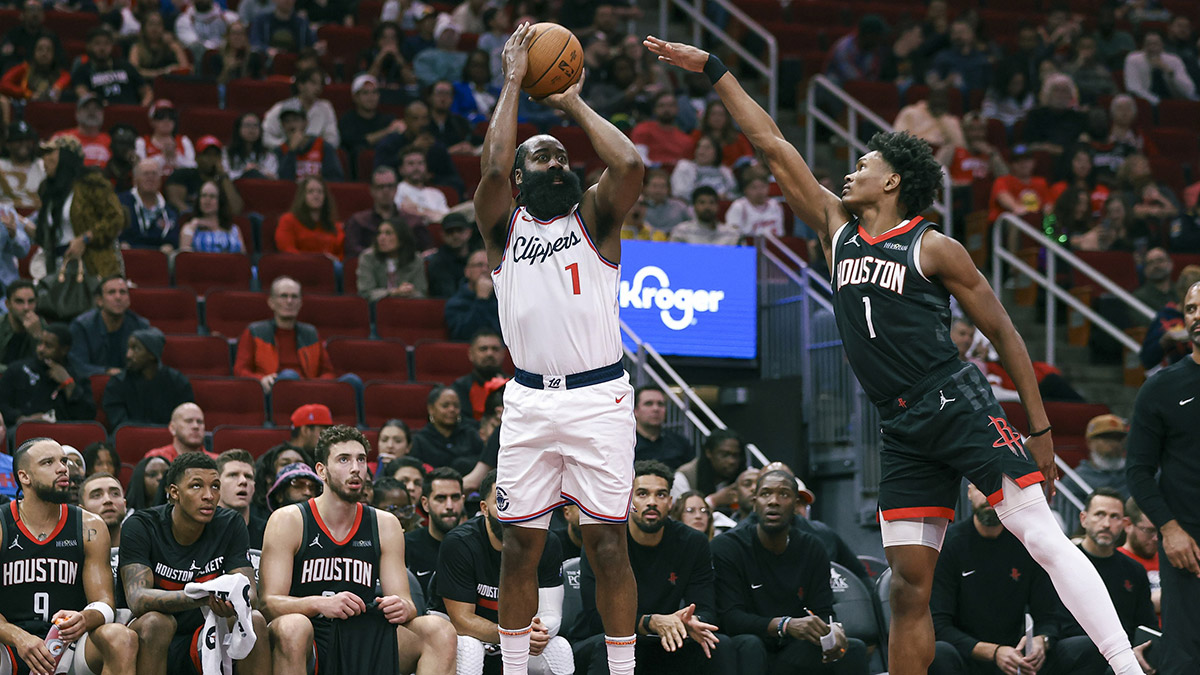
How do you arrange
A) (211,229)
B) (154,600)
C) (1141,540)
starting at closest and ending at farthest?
(154,600), (1141,540), (211,229)

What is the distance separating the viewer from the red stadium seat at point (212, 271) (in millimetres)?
11703

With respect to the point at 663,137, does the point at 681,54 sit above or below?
below

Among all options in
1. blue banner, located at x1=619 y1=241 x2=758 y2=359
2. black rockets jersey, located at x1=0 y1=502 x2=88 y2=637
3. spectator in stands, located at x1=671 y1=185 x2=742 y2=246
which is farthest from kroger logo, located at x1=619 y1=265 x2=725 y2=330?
black rockets jersey, located at x1=0 y1=502 x2=88 y2=637

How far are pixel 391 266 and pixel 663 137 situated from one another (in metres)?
3.99

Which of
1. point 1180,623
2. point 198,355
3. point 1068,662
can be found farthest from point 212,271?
point 1180,623

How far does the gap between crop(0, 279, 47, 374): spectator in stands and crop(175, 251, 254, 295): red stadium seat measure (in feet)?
5.14

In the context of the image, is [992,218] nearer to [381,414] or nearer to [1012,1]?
[1012,1]

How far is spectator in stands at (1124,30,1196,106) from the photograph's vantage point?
17562 millimetres

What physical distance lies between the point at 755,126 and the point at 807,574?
3620 millimetres

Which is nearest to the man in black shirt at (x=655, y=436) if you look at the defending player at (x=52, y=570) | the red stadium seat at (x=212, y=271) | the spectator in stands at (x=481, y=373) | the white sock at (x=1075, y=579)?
the spectator in stands at (x=481, y=373)

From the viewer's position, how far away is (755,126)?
554 cm

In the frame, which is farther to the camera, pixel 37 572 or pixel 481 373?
pixel 481 373

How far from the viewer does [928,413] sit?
4.98 metres

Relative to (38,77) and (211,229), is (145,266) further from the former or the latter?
(38,77)
